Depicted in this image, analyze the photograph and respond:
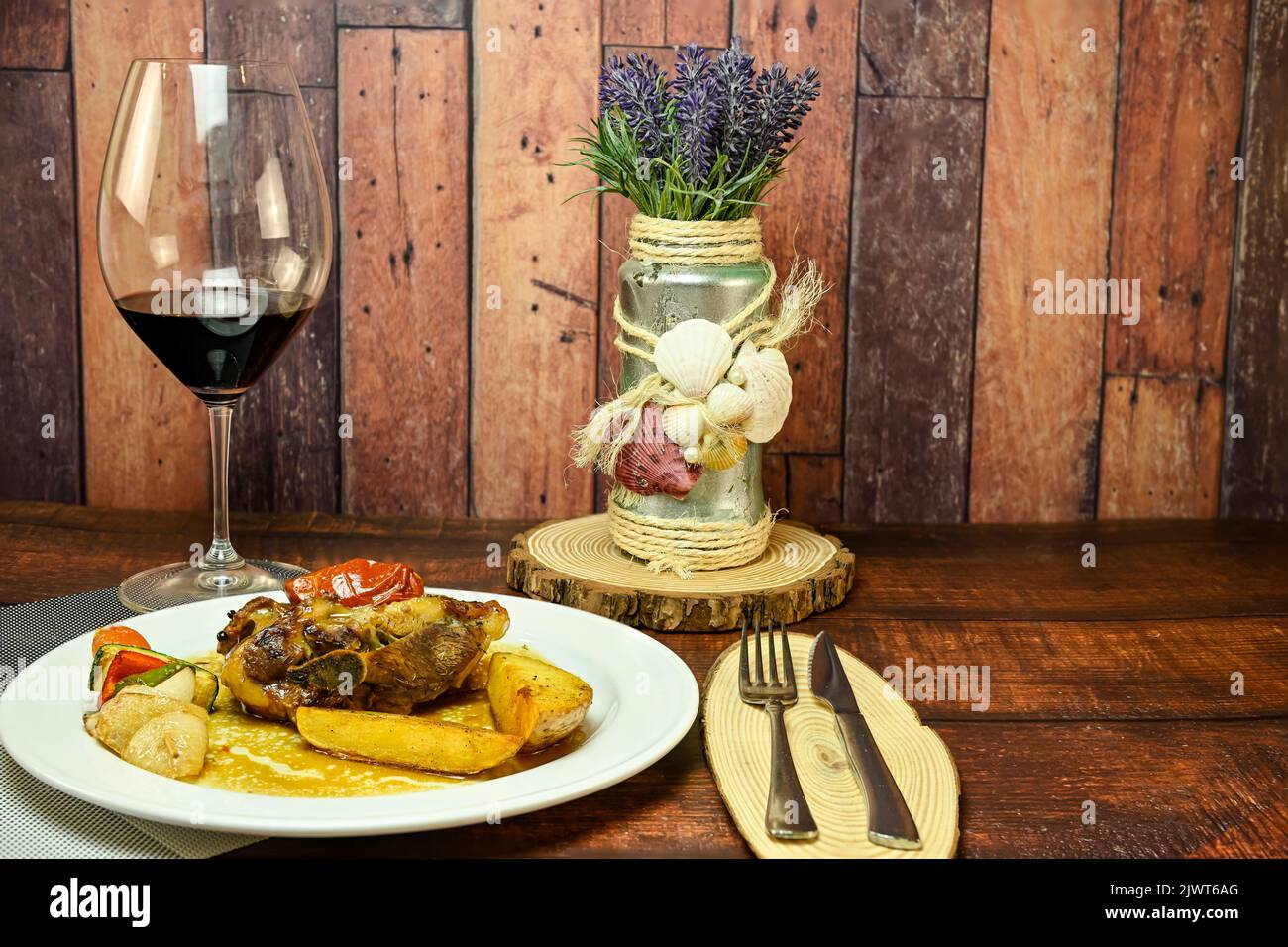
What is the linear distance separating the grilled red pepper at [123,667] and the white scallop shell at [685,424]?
1.39 feet

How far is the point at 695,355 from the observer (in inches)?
39.1

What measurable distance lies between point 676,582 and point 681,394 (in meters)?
0.15

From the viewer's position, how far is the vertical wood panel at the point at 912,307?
4.18 feet

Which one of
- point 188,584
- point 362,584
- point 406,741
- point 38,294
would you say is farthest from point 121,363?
point 406,741

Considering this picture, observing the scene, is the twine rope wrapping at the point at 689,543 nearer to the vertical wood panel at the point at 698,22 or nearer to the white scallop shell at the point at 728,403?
the white scallop shell at the point at 728,403

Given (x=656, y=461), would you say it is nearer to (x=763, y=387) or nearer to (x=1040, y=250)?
(x=763, y=387)

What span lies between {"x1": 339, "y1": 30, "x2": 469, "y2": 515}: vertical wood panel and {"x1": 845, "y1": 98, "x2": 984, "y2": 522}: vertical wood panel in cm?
40

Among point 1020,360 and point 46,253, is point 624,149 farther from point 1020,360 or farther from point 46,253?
point 46,253

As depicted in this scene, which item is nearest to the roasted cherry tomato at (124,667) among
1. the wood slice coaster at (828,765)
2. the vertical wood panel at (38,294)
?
the wood slice coaster at (828,765)

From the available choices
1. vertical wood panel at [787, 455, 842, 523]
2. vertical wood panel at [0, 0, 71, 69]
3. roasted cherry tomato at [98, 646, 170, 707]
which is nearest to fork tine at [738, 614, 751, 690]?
roasted cherry tomato at [98, 646, 170, 707]

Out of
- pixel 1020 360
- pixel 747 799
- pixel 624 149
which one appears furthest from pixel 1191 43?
pixel 747 799

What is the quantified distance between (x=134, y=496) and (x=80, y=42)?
443mm

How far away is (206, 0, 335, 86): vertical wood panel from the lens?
124 cm

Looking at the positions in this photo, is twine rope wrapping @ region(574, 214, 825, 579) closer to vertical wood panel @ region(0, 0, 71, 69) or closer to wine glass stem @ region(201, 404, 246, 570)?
wine glass stem @ region(201, 404, 246, 570)
